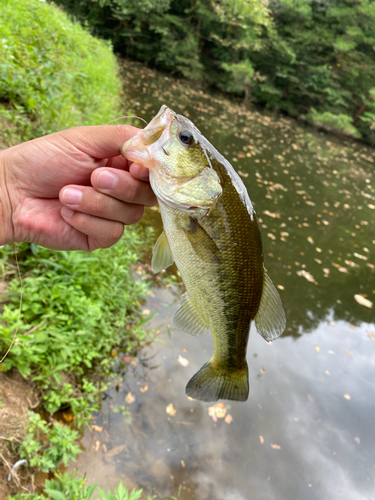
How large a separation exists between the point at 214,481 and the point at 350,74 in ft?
84.5

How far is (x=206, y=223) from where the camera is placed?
4.80 feet

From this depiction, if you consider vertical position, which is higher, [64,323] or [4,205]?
[4,205]

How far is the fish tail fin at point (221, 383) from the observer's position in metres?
1.69

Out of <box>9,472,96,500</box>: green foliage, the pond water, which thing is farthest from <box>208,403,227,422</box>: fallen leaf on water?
<box>9,472,96,500</box>: green foliage

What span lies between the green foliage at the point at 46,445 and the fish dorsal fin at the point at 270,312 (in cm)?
185

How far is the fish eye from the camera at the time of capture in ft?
4.73

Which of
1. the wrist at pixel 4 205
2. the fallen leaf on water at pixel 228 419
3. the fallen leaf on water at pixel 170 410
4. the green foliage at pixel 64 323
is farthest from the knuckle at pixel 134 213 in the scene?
the fallen leaf on water at pixel 228 419

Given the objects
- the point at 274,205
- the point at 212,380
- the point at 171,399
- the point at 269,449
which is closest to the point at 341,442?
the point at 269,449

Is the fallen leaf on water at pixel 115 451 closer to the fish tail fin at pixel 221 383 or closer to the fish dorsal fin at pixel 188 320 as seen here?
the fish tail fin at pixel 221 383

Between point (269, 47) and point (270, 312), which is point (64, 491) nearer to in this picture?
point (270, 312)

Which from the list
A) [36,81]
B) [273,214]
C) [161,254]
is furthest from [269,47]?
[161,254]

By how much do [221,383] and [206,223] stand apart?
36.2 inches

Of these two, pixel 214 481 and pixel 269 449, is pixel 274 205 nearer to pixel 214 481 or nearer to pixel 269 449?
pixel 269 449

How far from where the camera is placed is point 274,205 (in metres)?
8.23
